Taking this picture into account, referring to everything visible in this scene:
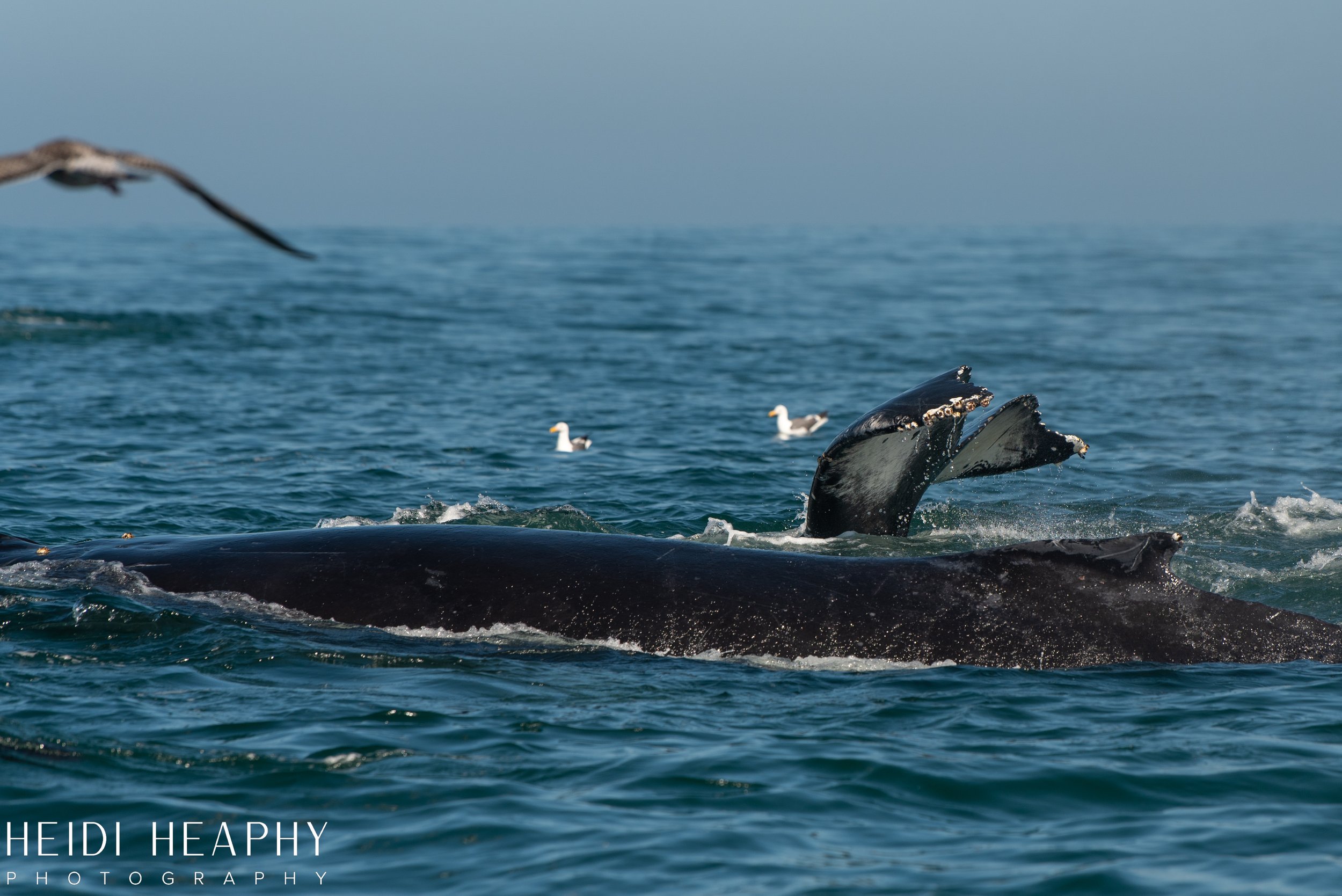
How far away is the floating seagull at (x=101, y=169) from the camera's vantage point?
215 inches

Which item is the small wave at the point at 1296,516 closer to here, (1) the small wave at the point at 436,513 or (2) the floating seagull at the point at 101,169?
(1) the small wave at the point at 436,513

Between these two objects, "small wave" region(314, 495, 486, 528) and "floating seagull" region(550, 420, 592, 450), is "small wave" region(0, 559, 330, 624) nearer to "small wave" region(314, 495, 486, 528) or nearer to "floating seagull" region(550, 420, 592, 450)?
"small wave" region(314, 495, 486, 528)

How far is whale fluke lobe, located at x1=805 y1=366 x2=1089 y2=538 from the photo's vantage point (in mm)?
8398

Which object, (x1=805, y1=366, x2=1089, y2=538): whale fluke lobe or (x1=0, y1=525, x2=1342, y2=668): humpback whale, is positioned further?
(x1=805, y1=366, x2=1089, y2=538): whale fluke lobe

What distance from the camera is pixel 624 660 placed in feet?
25.2

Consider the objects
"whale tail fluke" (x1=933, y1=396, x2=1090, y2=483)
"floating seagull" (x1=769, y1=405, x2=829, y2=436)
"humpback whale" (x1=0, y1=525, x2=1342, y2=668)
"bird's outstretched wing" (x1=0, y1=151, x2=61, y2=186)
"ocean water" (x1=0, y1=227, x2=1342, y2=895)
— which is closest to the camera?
"bird's outstretched wing" (x1=0, y1=151, x2=61, y2=186)

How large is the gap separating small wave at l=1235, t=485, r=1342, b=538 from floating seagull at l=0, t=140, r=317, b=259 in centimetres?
889

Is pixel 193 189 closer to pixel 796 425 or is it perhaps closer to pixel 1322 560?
pixel 1322 560

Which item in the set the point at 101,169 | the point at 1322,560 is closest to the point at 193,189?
the point at 101,169

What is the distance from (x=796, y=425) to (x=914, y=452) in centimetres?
915

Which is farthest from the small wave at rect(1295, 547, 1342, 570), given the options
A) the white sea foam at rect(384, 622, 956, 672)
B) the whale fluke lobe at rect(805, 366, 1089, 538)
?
the white sea foam at rect(384, 622, 956, 672)

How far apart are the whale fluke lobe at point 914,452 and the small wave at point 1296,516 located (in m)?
3.51

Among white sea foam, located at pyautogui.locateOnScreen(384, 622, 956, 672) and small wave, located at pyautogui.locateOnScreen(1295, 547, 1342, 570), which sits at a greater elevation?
small wave, located at pyautogui.locateOnScreen(1295, 547, 1342, 570)

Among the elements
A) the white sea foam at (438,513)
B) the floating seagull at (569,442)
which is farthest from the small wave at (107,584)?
the floating seagull at (569,442)
